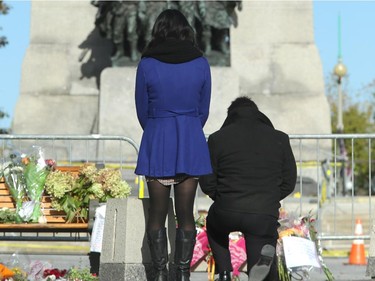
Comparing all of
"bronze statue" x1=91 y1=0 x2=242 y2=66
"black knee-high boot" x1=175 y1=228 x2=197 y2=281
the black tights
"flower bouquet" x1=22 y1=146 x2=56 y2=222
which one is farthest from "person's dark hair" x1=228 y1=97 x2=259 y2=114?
"bronze statue" x1=91 y1=0 x2=242 y2=66

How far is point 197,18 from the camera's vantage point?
2775cm

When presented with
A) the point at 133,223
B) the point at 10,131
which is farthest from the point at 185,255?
the point at 10,131

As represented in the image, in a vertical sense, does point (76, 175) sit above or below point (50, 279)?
above

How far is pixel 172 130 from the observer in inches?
358

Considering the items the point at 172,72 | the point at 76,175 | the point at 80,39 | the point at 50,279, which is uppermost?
the point at 80,39

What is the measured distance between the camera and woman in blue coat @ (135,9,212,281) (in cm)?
905

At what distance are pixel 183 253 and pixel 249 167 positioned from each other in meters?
0.80

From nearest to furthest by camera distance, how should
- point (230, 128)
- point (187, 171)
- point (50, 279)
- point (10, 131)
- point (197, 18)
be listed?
1. point (187, 171)
2. point (230, 128)
3. point (50, 279)
4. point (197, 18)
5. point (10, 131)

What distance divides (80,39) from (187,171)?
69.4 ft

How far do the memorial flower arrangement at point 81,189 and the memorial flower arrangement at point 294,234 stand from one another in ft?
4.39

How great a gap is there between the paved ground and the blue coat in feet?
9.63

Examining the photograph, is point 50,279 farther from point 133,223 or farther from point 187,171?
point 187,171

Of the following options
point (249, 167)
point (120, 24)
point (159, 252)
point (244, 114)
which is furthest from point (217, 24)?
point (159, 252)

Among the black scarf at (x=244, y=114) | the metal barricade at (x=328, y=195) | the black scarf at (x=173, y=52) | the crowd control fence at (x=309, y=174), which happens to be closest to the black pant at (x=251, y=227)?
the black scarf at (x=244, y=114)
